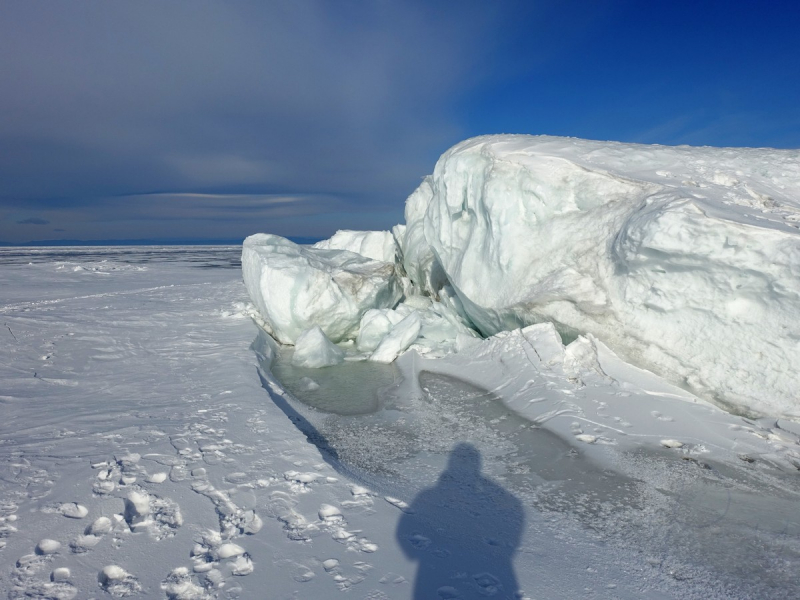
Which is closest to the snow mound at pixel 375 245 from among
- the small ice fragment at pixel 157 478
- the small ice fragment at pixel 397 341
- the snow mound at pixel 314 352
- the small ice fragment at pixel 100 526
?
the small ice fragment at pixel 397 341

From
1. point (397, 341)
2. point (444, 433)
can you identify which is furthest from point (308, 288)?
point (444, 433)

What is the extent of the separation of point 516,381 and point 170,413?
12.9 ft

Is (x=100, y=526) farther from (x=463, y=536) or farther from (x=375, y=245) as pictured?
(x=375, y=245)

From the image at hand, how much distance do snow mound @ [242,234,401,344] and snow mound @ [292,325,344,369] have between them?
27.6 inches

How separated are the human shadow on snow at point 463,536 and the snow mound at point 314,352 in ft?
12.8

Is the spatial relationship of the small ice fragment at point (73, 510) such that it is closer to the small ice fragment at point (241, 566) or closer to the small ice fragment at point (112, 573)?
the small ice fragment at point (112, 573)

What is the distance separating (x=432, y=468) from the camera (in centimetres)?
388

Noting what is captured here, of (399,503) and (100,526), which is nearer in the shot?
(100,526)

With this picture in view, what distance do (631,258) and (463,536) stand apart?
12.4ft

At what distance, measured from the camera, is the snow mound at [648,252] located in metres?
4.59

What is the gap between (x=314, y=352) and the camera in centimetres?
737

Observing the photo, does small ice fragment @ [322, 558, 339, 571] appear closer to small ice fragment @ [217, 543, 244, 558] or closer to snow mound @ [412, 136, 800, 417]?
small ice fragment @ [217, 543, 244, 558]

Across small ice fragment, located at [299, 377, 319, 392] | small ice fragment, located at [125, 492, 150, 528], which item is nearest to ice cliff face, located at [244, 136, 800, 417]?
small ice fragment, located at [299, 377, 319, 392]

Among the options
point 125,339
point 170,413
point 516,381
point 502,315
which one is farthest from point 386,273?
point 170,413
